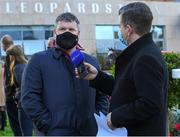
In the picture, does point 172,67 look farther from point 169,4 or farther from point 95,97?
point 169,4

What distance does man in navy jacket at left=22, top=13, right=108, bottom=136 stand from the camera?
3.91m

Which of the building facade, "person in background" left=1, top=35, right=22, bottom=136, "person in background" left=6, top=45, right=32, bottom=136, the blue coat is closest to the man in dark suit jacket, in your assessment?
the blue coat

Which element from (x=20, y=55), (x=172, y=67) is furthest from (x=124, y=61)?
(x=20, y=55)

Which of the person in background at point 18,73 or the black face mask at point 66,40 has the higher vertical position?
the black face mask at point 66,40

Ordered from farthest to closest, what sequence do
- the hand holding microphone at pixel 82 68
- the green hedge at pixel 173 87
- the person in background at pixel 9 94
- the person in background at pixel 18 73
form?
the person in background at pixel 9 94
the person in background at pixel 18 73
the green hedge at pixel 173 87
the hand holding microphone at pixel 82 68

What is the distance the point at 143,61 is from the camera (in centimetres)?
323

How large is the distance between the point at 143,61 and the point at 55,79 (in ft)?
3.23

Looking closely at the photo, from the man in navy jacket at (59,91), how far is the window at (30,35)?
3071 cm

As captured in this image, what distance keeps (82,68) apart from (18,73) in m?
4.13

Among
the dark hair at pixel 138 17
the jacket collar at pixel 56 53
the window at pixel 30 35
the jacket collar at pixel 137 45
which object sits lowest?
the window at pixel 30 35

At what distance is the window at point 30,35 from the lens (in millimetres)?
34844

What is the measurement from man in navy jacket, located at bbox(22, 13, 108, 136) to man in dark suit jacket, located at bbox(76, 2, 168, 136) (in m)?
0.59

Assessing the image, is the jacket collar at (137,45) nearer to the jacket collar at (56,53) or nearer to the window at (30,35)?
the jacket collar at (56,53)

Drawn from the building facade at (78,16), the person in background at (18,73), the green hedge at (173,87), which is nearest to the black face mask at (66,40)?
the green hedge at (173,87)
